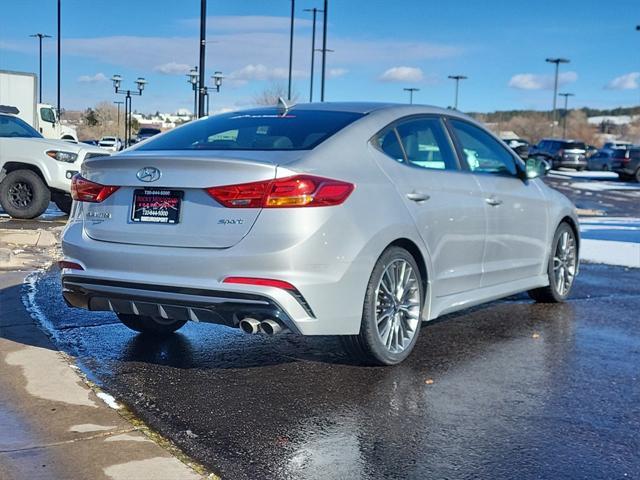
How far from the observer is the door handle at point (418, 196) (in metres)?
4.80

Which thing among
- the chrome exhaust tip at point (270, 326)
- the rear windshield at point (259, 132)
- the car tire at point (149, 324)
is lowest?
the car tire at point (149, 324)

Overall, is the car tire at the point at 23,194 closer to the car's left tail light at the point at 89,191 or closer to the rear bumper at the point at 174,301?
the car's left tail light at the point at 89,191

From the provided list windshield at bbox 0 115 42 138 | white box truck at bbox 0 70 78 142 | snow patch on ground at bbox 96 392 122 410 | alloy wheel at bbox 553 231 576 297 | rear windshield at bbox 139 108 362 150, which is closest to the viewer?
snow patch on ground at bbox 96 392 122 410

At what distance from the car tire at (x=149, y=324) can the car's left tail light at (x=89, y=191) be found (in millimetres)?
1010

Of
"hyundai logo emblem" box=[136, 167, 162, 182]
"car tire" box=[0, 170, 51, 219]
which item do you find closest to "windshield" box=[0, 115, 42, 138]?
"car tire" box=[0, 170, 51, 219]

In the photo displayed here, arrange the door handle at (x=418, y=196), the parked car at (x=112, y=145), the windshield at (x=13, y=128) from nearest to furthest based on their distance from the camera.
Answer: the door handle at (x=418, y=196), the windshield at (x=13, y=128), the parked car at (x=112, y=145)

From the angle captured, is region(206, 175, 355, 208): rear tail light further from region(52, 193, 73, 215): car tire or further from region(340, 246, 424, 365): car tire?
region(52, 193, 73, 215): car tire

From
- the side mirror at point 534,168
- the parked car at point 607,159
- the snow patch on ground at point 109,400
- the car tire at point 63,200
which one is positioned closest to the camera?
the snow patch on ground at point 109,400

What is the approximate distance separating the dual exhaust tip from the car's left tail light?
1.08 m

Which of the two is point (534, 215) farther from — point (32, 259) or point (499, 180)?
point (32, 259)

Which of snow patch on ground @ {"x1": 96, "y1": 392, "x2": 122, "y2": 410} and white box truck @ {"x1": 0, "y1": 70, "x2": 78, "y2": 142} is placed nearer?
snow patch on ground @ {"x1": 96, "y1": 392, "x2": 122, "y2": 410}

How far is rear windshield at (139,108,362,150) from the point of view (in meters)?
4.63

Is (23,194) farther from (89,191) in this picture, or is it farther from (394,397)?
(394,397)

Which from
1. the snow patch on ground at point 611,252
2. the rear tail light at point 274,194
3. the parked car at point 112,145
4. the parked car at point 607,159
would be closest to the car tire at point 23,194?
the parked car at point 112,145
